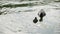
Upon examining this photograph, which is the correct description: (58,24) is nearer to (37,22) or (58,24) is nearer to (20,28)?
(37,22)

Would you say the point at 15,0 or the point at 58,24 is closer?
the point at 58,24

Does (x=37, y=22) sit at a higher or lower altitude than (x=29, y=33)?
higher

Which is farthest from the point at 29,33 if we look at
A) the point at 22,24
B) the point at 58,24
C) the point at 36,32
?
→ the point at 58,24

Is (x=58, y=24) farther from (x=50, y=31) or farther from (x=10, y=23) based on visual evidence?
(x=10, y=23)

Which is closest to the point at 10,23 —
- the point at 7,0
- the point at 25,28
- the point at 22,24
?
the point at 22,24

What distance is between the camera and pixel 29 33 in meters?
3.15

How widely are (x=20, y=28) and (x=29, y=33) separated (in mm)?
419

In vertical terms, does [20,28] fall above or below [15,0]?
below

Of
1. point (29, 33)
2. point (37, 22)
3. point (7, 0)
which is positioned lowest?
point (29, 33)

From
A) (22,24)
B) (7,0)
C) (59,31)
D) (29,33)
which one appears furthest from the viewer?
(7,0)

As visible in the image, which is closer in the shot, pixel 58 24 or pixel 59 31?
pixel 59 31

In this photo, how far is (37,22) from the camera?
12.4 ft

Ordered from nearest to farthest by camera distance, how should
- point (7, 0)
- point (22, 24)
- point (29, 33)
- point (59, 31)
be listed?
point (29, 33)
point (59, 31)
point (22, 24)
point (7, 0)

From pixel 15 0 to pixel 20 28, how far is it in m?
4.58
